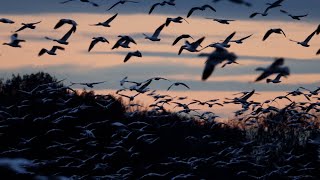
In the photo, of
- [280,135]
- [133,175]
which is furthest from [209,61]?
[280,135]

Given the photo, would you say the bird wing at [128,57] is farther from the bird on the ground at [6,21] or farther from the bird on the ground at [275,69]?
the bird on the ground at [275,69]

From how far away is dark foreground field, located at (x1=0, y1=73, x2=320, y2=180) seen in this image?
4150cm

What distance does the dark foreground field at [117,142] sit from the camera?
41.5m

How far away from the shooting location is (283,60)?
1117 centimetres

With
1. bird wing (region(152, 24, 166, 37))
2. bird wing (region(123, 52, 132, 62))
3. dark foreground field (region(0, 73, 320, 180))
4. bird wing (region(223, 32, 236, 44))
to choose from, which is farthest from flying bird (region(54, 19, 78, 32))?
dark foreground field (region(0, 73, 320, 180))

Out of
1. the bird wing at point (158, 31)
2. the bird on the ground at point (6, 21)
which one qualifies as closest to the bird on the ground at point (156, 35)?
the bird wing at point (158, 31)

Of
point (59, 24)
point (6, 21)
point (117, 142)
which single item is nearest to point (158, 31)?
point (59, 24)

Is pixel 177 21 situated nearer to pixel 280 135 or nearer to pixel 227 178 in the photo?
pixel 227 178

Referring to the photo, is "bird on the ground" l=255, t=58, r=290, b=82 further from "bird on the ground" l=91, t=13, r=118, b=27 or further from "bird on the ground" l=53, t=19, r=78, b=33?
"bird on the ground" l=91, t=13, r=118, b=27

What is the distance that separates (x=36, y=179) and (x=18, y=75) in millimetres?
68231

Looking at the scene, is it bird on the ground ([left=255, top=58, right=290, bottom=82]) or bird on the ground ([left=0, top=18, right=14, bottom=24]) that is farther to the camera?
bird on the ground ([left=0, top=18, right=14, bottom=24])

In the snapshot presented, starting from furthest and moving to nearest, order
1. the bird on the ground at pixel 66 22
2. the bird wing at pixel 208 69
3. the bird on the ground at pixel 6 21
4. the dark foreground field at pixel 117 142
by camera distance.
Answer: the dark foreground field at pixel 117 142 → the bird on the ground at pixel 6 21 → the bird on the ground at pixel 66 22 → the bird wing at pixel 208 69

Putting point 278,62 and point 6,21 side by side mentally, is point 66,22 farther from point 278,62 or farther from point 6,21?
point 278,62

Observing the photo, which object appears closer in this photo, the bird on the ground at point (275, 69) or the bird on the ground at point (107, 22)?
the bird on the ground at point (275, 69)
